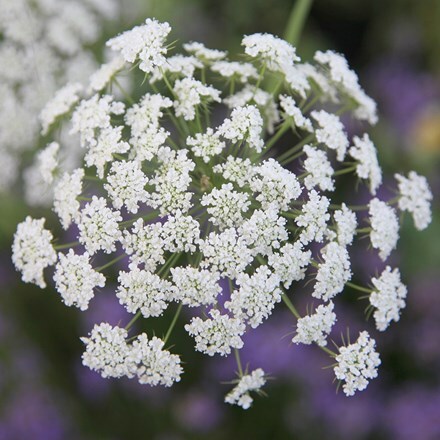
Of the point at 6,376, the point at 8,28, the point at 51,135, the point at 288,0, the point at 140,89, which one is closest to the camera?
the point at 8,28

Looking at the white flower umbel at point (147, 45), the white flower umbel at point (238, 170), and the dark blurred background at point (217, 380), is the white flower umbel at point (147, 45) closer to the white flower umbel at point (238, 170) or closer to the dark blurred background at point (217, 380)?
the white flower umbel at point (238, 170)

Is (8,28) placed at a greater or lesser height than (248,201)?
greater

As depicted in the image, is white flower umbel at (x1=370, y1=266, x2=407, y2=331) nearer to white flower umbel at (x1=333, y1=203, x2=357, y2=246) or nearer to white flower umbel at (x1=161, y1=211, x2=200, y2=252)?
white flower umbel at (x1=333, y1=203, x2=357, y2=246)

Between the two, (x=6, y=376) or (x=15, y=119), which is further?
(x=6, y=376)

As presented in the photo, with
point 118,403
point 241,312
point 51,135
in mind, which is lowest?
point 241,312

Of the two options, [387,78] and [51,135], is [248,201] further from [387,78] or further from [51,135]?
[387,78]

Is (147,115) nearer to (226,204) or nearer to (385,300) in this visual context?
(226,204)

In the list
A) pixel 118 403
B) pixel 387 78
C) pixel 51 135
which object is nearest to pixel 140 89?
pixel 51 135

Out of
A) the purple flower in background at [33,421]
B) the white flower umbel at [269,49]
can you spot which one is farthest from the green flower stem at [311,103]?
the purple flower in background at [33,421]
